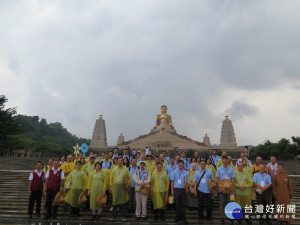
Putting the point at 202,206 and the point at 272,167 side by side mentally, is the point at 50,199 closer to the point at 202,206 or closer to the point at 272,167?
the point at 202,206

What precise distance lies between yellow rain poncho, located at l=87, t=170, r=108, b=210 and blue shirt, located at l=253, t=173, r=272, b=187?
325 cm

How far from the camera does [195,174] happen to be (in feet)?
16.7

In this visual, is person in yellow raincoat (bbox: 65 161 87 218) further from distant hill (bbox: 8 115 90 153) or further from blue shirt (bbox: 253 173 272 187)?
distant hill (bbox: 8 115 90 153)

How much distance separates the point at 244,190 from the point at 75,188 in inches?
141

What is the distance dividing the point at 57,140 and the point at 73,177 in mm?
50461

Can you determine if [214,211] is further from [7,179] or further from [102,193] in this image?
[7,179]

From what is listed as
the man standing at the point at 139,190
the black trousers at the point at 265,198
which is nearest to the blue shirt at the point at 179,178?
the man standing at the point at 139,190

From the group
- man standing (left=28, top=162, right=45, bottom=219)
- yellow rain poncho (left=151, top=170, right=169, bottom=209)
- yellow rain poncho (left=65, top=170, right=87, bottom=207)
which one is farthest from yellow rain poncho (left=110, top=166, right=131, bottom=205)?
man standing (left=28, top=162, right=45, bottom=219)

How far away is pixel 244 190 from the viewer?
4.98 m

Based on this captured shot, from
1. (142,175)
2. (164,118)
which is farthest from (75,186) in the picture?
(164,118)

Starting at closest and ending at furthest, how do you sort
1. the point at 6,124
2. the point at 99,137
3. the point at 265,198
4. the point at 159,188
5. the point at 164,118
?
the point at 159,188 → the point at 265,198 → the point at 6,124 → the point at 99,137 → the point at 164,118

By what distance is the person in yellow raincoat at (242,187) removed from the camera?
4.96 meters

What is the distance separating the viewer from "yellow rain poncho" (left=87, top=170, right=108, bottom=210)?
16.4ft

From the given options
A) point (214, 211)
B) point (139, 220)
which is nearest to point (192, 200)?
point (214, 211)
